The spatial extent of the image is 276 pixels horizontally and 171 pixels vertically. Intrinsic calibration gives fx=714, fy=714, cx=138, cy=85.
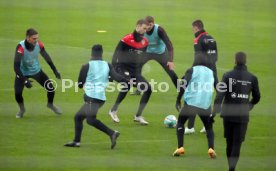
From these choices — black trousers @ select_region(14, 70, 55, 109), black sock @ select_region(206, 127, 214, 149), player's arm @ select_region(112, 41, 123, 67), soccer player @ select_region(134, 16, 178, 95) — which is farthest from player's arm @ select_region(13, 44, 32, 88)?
black sock @ select_region(206, 127, 214, 149)

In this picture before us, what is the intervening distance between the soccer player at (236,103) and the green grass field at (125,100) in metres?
0.50

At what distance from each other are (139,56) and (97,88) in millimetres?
2466

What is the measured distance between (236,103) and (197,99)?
2.61 ft

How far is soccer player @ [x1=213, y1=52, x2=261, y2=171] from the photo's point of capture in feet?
31.9

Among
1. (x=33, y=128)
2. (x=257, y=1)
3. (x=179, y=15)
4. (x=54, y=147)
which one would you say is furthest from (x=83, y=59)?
(x=257, y=1)

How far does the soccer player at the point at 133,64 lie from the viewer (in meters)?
12.4

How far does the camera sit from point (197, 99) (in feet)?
34.2

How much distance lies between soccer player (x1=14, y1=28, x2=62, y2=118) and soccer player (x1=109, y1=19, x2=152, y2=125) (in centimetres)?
110

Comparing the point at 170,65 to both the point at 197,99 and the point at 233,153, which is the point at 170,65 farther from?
the point at 233,153

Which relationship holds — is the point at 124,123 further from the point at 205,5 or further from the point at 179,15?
the point at 205,5

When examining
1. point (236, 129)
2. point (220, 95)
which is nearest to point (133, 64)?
point (220, 95)
